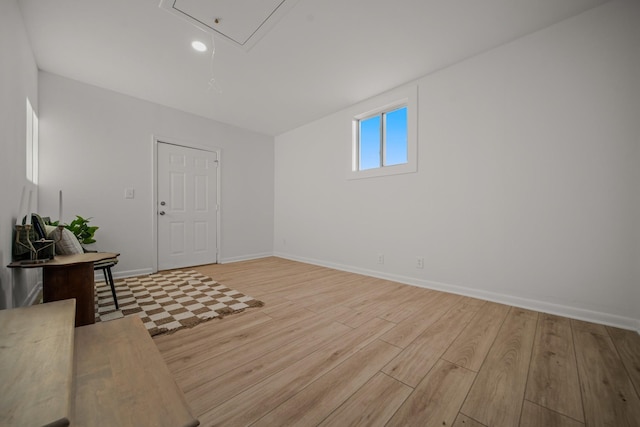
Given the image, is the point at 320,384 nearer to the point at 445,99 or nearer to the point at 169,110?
the point at 445,99

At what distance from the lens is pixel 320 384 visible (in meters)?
1.19

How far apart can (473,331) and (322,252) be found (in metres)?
2.51

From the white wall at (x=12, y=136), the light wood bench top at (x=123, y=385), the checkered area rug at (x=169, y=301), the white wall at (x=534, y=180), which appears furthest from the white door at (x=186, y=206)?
the light wood bench top at (x=123, y=385)

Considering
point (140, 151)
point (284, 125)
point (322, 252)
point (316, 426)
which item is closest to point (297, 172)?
point (284, 125)

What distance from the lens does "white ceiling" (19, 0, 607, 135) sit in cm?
190

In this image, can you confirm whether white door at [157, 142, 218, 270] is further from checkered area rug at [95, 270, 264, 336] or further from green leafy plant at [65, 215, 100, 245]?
green leafy plant at [65, 215, 100, 245]

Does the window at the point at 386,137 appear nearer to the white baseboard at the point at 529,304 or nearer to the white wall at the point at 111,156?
the white baseboard at the point at 529,304

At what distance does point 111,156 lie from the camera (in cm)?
317

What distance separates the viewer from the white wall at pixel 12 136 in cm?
156

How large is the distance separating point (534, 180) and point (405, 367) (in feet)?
6.45

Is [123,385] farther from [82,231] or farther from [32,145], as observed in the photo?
[32,145]

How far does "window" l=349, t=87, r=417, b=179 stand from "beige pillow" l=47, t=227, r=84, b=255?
3043 millimetres

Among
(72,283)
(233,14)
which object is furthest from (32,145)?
(233,14)

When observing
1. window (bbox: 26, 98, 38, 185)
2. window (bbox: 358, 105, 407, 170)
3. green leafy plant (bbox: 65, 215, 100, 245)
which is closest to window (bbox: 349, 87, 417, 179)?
window (bbox: 358, 105, 407, 170)
